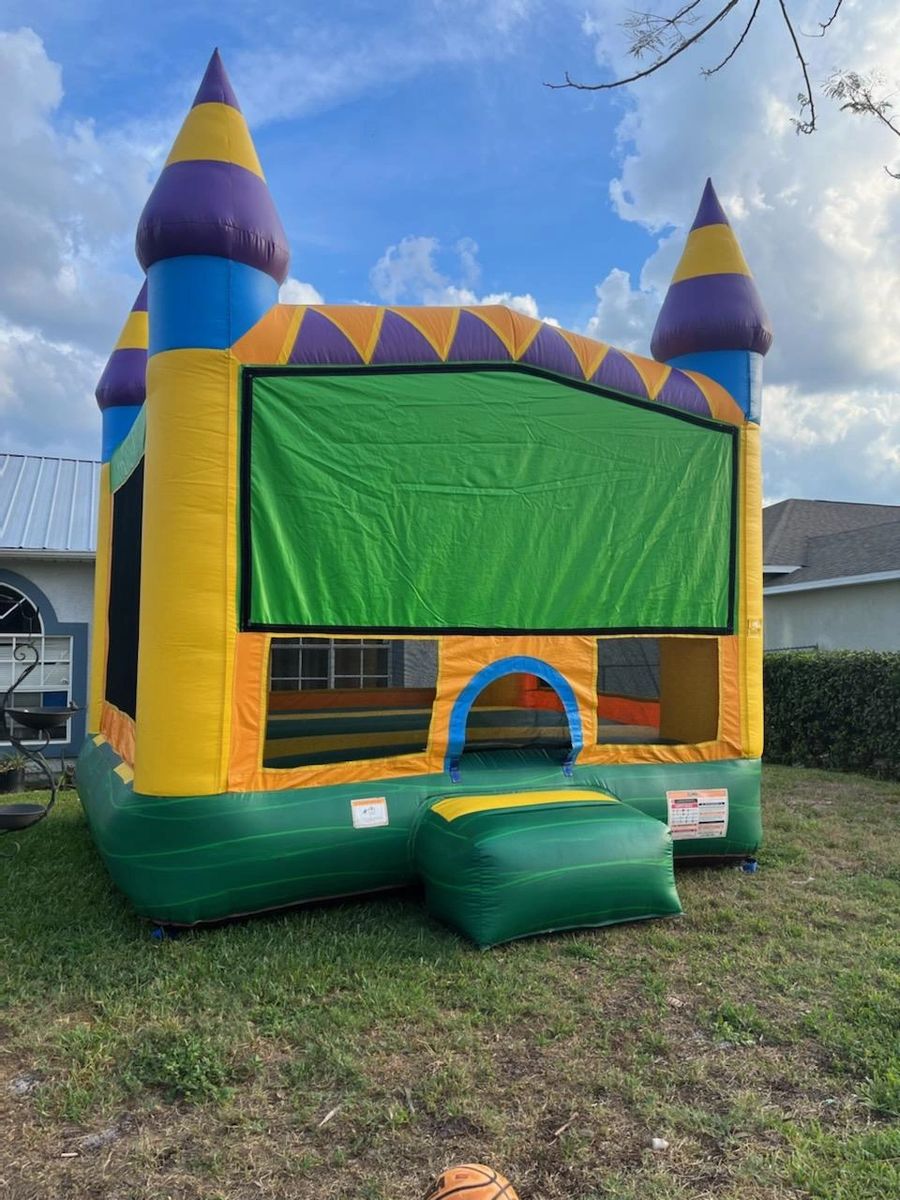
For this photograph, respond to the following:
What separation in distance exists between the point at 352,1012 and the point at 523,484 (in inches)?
103

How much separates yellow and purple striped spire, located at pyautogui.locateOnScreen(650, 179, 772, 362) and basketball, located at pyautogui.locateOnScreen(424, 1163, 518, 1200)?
462 cm

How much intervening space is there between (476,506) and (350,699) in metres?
3.60

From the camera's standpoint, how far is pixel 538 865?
3.69 meters

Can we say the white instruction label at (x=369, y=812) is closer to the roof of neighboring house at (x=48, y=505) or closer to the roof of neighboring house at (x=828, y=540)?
the roof of neighboring house at (x=48, y=505)

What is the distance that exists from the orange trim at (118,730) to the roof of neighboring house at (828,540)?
10583mm

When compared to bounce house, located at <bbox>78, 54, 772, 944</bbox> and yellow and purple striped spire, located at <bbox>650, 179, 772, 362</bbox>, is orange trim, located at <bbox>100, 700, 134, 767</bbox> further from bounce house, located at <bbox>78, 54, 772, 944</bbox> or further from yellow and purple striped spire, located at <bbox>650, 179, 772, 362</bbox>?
yellow and purple striped spire, located at <bbox>650, 179, 772, 362</bbox>

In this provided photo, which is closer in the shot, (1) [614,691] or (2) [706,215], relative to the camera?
(2) [706,215]

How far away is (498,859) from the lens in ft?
11.8

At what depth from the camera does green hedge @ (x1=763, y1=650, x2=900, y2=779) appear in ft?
28.3

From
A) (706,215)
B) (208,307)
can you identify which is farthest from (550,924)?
(706,215)

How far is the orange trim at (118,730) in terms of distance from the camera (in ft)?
14.9

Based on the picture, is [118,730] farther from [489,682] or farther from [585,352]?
[585,352]

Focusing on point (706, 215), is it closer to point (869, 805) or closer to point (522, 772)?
point (522, 772)

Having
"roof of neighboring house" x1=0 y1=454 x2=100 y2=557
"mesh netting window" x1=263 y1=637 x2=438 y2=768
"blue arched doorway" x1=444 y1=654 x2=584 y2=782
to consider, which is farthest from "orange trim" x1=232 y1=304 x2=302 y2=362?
"roof of neighboring house" x1=0 y1=454 x2=100 y2=557
